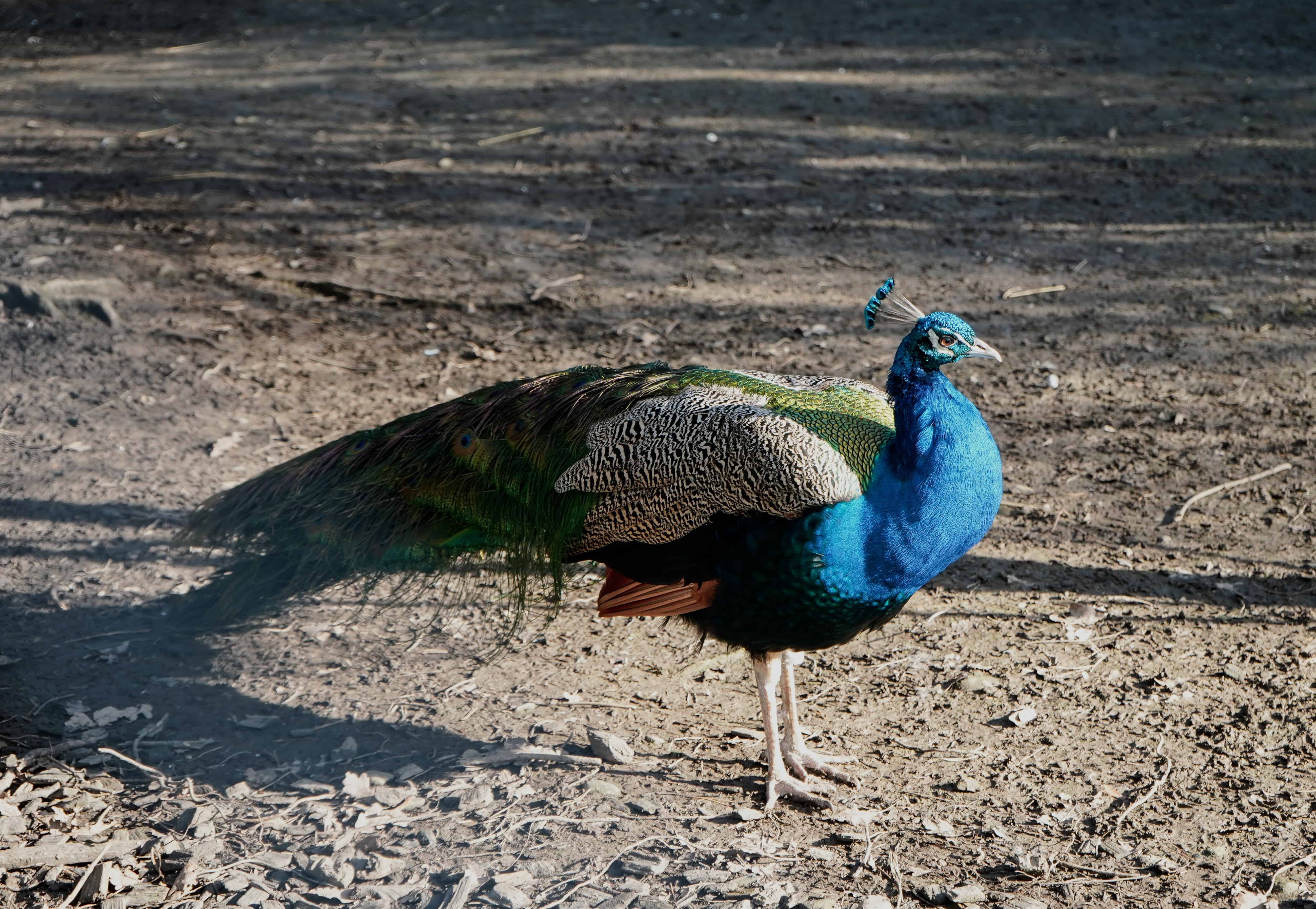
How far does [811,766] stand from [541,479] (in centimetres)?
95

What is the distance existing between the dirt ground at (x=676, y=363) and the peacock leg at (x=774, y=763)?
2.5 inches

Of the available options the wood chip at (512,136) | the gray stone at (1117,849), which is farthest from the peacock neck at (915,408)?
the wood chip at (512,136)

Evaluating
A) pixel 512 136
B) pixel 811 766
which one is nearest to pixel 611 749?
pixel 811 766

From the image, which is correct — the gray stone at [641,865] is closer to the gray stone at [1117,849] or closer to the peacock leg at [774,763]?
the peacock leg at [774,763]

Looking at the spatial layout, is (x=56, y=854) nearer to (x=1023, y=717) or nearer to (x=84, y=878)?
(x=84, y=878)

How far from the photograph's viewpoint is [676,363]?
196 inches

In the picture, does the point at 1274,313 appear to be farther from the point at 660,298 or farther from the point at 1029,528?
the point at 660,298

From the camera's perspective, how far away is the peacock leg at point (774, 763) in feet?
9.39

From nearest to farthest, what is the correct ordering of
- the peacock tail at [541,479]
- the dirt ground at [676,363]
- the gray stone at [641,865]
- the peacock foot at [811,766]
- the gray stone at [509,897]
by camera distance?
the gray stone at [509,897]
the gray stone at [641,865]
the peacock tail at [541,479]
the dirt ground at [676,363]
the peacock foot at [811,766]

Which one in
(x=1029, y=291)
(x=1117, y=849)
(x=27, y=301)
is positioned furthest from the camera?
(x=1029, y=291)

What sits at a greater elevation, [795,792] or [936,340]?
[936,340]

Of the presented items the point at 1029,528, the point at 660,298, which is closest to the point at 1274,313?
the point at 1029,528

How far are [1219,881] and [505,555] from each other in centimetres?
173

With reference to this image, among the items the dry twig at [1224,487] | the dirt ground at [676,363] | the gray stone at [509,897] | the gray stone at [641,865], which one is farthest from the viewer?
the dry twig at [1224,487]
